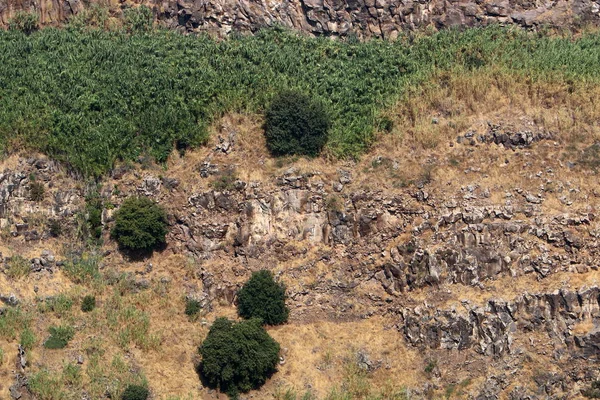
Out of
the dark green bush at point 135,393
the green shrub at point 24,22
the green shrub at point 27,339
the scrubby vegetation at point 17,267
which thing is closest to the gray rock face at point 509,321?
the dark green bush at point 135,393

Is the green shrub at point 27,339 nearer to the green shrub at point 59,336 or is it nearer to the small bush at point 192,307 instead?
the green shrub at point 59,336

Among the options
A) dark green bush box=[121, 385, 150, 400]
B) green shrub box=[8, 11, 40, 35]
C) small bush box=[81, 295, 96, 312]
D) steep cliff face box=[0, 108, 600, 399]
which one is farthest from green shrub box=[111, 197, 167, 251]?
green shrub box=[8, 11, 40, 35]

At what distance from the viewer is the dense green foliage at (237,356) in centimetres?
5356

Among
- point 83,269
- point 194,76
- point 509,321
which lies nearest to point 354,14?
point 194,76

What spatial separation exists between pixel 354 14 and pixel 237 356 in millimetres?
28340

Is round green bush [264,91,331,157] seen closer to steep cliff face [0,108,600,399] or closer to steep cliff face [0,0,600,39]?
steep cliff face [0,108,600,399]

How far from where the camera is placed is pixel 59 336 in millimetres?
54781

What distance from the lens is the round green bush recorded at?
6141 centimetres

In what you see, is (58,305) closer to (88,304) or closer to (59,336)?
(88,304)

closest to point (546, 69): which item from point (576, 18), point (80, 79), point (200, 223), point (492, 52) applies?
point (492, 52)

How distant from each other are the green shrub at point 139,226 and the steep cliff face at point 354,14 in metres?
17.6

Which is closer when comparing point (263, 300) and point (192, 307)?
point (263, 300)

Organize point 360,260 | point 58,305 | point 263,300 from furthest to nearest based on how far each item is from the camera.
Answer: point 360,260
point 263,300
point 58,305

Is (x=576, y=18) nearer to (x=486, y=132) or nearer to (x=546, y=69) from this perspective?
(x=546, y=69)
